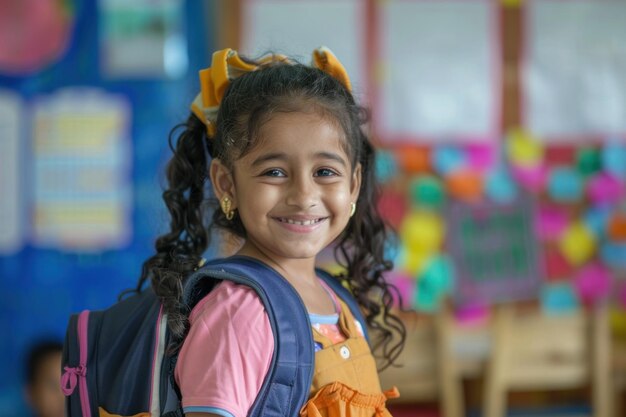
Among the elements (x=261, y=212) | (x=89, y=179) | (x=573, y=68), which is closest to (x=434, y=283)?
(x=573, y=68)

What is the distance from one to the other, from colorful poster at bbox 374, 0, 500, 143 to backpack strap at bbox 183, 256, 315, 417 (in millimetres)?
2025

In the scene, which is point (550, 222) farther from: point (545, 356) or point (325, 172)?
point (325, 172)

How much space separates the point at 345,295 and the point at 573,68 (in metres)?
2.09

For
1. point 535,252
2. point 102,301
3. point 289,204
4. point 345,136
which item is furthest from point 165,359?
point 535,252

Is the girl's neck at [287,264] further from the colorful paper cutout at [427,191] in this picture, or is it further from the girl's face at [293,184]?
the colorful paper cutout at [427,191]

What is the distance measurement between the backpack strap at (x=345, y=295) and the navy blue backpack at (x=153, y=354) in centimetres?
21

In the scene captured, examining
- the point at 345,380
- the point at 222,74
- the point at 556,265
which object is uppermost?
the point at 222,74

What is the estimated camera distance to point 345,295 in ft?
4.11

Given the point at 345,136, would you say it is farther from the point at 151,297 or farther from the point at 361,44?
the point at 361,44

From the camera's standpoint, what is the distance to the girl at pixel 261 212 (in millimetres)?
947

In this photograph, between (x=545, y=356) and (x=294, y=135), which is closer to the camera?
(x=294, y=135)

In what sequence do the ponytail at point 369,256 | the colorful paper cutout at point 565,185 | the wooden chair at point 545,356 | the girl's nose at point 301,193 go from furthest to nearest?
the colorful paper cutout at point 565,185 → the wooden chair at point 545,356 → the ponytail at point 369,256 → the girl's nose at point 301,193

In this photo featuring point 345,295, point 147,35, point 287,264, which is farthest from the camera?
point 147,35

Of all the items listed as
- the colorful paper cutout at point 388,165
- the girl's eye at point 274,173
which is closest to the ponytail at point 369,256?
the girl's eye at point 274,173
